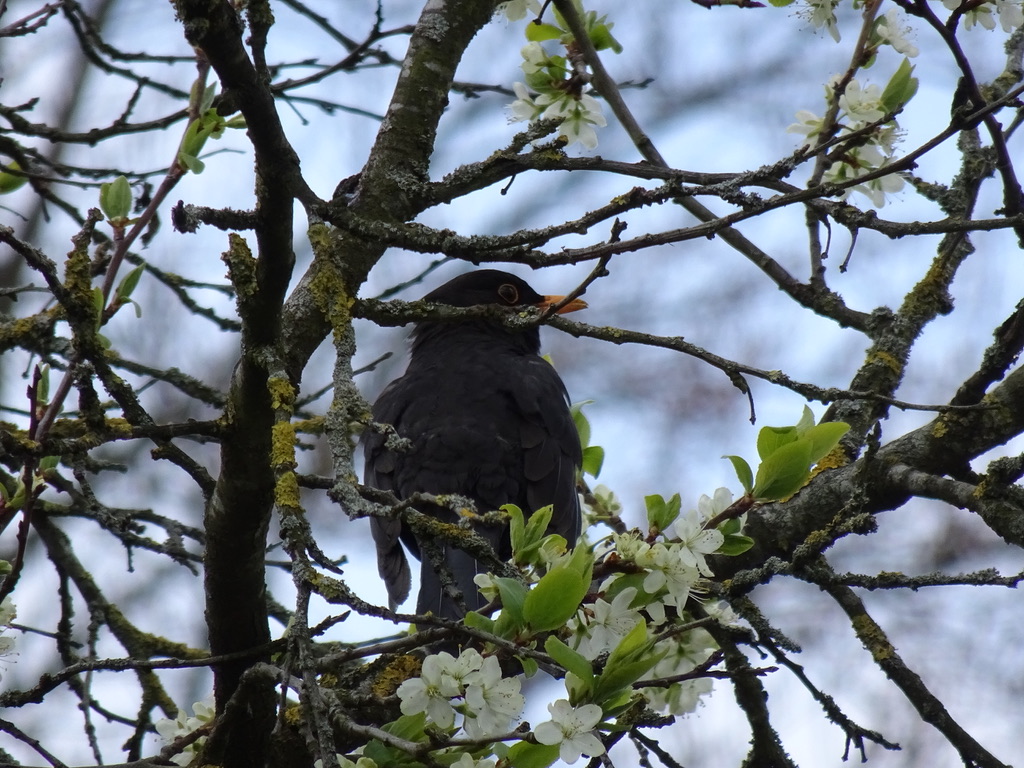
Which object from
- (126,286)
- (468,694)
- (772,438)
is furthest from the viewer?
(126,286)

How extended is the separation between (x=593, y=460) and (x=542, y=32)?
4.68ft

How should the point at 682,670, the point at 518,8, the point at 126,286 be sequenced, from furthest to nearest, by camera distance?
the point at 518,8
the point at 682,670
the point at 126,286

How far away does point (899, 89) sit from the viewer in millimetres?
3174

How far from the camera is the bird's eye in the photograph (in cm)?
520

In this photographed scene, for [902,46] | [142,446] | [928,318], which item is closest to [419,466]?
[928,318]

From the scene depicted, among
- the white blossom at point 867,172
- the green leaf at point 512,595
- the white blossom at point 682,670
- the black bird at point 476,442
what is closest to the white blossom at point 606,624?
the green leaf at point 512,595

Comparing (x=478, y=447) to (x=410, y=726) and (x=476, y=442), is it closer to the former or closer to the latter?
(x=476, y=442)

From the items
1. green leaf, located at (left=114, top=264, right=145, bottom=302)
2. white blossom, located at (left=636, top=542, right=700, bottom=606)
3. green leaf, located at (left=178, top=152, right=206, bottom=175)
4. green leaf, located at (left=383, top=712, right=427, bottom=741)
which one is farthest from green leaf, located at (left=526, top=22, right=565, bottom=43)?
green leaf, located at (left=383, top=712, right=427, bottom=741)

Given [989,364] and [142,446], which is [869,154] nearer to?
[989,364]

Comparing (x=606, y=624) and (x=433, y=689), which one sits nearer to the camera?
(x=433, y=689)

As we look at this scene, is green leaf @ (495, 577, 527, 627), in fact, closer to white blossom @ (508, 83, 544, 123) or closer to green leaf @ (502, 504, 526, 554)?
green leaf @ (502, 504, 526, 554)

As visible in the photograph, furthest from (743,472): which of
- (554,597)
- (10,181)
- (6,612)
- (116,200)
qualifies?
(10,181)

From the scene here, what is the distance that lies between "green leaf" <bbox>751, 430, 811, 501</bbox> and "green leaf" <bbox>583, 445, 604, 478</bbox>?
1521mm

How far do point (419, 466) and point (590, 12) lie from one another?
1.75 meters
